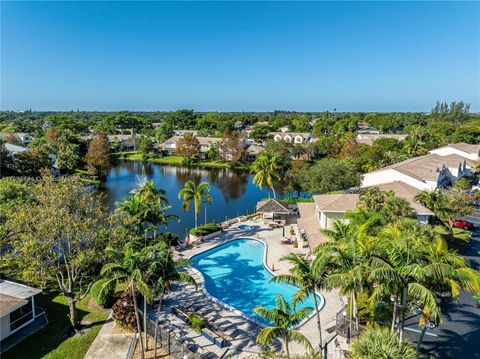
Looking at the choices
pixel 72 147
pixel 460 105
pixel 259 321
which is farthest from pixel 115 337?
pixel 460 105

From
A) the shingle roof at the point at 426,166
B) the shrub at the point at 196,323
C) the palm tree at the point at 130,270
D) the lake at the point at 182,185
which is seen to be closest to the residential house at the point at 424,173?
the shingle roof at the point at 426,166

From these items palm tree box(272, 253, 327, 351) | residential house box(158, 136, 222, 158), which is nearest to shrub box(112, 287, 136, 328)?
palm tree box(272, 253, 327, 351)

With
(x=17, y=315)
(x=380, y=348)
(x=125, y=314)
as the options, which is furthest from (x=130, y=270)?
(x=380, y=348)

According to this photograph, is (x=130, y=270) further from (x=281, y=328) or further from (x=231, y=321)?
(x=231, y=321)

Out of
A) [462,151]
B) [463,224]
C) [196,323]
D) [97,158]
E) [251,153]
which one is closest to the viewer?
[196,323]

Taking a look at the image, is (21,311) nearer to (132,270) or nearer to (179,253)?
(132,270)

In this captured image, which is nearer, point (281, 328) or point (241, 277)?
point (281, 328)

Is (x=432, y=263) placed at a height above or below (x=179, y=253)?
above
